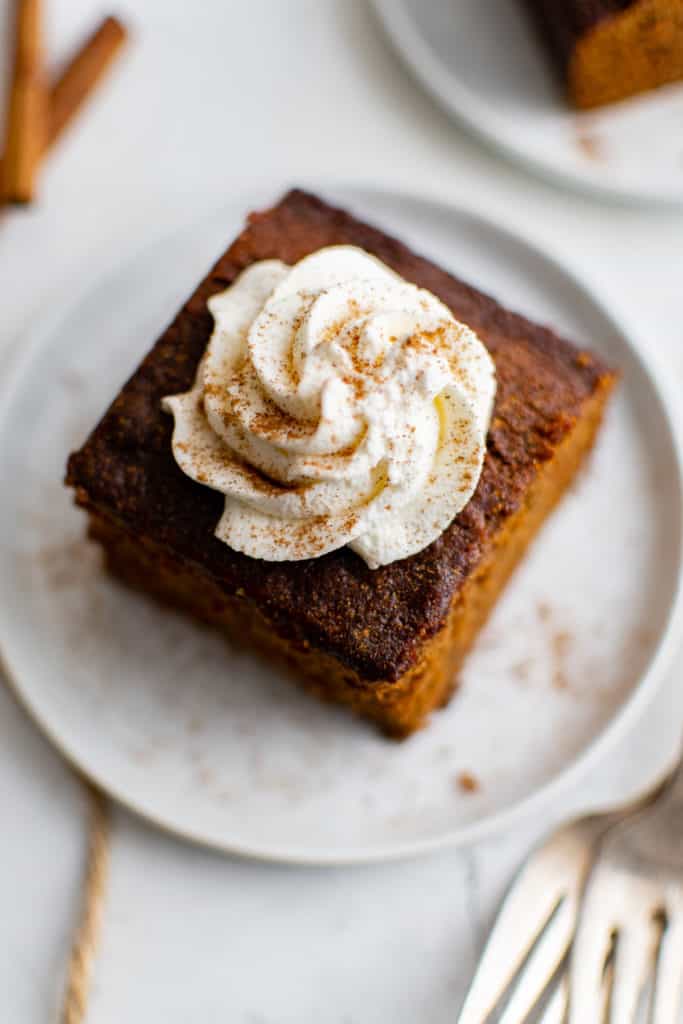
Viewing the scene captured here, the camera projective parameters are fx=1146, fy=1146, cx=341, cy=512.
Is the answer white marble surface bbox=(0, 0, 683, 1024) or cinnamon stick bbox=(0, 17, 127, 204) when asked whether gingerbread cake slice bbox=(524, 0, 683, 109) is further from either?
cinnamon stick bbox=(0, 17, 127, 204)

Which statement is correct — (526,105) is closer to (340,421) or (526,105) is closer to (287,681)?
(340,421)

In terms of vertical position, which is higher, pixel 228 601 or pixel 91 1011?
pixel 228 601

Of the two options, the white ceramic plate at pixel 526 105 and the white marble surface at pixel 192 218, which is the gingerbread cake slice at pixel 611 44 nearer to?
the white ceramic plate at pixel 526 105

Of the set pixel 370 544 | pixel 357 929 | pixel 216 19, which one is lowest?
pixel 357 929

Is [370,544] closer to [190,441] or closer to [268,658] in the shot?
[190,441]

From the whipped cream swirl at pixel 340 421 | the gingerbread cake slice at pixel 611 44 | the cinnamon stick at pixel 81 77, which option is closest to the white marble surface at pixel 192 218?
the cinnamon stick at pixel 81 77

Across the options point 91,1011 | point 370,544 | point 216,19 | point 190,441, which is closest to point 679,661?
point 370,544

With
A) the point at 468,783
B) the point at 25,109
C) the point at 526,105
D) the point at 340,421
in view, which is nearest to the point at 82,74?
the point at 25,109
